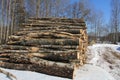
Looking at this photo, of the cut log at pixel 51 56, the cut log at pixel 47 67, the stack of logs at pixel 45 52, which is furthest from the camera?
the cut log at pixel 51 56

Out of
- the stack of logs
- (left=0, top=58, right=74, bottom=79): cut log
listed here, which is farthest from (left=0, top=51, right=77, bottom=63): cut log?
(left=0, top=58, right=74, bottom=79): cut log

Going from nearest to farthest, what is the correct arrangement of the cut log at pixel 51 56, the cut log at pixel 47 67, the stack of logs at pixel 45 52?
the cut log at pixel 47 67, the stack of logs at pixel 45 52, the cut log at pixel 51 56

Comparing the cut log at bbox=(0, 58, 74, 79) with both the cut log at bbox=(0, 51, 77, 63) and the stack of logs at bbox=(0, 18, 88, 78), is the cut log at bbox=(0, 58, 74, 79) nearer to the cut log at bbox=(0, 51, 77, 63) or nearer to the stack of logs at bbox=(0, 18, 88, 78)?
the stack of logs at bbox=(0, 18, 88, 78)

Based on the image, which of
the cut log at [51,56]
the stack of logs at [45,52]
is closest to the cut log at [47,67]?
the stack of logs at [45,52]

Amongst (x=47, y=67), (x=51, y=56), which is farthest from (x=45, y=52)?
(x=47, y=67)

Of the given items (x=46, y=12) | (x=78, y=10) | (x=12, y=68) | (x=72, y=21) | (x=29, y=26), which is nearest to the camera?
(x=12, y=68)

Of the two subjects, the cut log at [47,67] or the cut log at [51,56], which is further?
the cut log at [51,56]

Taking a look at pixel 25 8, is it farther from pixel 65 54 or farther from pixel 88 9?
pixel 65 54

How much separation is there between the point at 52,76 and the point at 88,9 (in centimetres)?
3706

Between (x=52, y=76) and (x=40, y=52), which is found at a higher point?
(x=40, y=52)

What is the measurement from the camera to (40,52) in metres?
9.44

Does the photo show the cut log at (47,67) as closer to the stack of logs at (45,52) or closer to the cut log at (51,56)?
the stack of logs at (45,52)

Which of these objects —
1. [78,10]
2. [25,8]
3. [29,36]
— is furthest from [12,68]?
[78,10]

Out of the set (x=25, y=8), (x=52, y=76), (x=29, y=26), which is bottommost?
(x=52, y=76)
